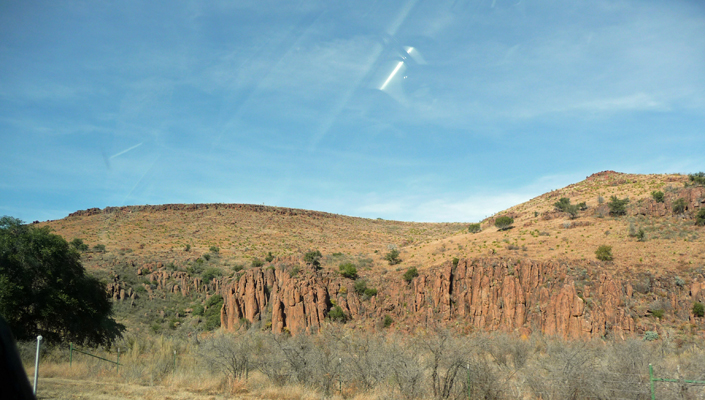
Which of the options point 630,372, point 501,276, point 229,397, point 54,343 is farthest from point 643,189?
point 54,343

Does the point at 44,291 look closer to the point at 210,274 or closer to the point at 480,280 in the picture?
the point at 210,274

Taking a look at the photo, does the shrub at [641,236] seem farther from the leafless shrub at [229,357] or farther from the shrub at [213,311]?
the shrub at [213,311]

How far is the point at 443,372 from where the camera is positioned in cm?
1884

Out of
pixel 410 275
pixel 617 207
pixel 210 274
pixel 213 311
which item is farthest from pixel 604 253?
pixel 210 274

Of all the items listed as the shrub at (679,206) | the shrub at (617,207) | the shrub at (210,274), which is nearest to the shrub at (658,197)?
the shrub at (617,207)

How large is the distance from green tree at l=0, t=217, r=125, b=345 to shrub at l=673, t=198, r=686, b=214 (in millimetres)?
56510

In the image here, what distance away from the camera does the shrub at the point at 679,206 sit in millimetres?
48000

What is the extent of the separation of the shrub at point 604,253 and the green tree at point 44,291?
→ 138ft

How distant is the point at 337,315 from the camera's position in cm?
3884

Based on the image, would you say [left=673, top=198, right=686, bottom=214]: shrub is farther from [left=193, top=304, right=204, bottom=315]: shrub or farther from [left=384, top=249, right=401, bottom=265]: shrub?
[left=193, top=304, right=204, bottom=315]: shrub

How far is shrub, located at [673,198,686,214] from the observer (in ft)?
157

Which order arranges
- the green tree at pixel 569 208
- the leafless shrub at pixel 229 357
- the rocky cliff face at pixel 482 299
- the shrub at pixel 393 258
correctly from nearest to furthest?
the leafless shrub at pixel 229 357 → the rocky cliff face at pixel 482 299 → the shrub at pixel 393 258 → the green tree at pixel 569 208

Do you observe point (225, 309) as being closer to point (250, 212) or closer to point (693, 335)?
point (693, 335)

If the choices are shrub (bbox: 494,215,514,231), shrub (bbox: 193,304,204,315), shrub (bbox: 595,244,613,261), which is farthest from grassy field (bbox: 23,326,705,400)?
shrub (bbox: 494,215,514,231)
